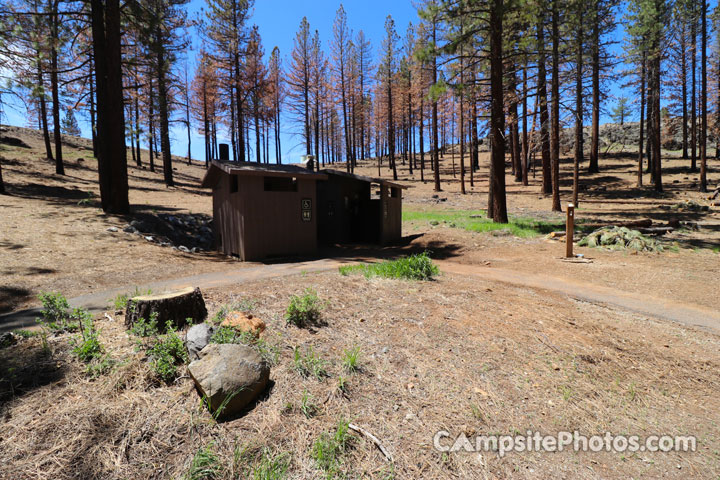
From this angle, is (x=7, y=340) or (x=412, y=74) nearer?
(x=7, y=340)

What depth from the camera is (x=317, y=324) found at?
4.33 metres

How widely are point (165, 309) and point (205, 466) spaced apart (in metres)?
2.07

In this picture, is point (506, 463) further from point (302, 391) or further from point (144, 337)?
point (144, 337)

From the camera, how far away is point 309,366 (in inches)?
135

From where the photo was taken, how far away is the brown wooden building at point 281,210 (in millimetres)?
10633

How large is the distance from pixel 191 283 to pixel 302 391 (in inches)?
191

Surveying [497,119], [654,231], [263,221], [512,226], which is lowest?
[654,231]

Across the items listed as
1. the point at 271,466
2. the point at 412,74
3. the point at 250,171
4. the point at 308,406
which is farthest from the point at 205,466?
the point at 412,74

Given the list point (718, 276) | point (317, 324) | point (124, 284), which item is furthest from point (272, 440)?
point (718, 276)

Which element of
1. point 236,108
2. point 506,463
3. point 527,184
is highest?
point 236,108

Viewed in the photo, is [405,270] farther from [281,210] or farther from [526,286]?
[281,210]

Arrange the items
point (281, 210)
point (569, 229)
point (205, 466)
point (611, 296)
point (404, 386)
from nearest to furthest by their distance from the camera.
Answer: point (205, 466) < point (404, 386) < point (611, 296) < point (569, 229) < point (281, 210)

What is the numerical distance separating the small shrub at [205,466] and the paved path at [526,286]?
355cm

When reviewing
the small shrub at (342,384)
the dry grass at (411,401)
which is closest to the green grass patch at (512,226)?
the dry grass at (411,401)
